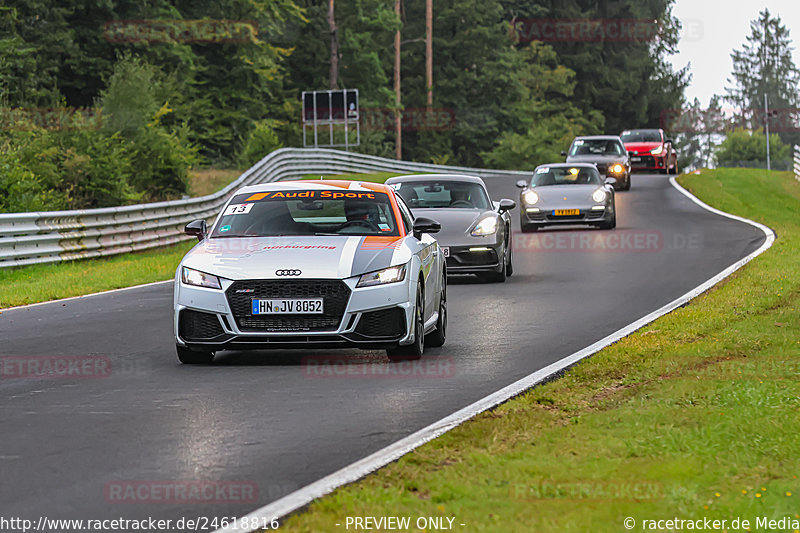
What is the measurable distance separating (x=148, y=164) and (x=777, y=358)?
26.3 meters

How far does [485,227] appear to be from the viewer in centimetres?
1905

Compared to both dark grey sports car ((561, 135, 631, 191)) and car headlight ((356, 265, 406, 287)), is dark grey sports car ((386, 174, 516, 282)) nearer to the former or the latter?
car headlight ((356, 265, 406, 287))

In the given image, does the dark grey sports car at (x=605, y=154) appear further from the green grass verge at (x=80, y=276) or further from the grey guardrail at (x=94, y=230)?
the green grass verge at (x=80, y=276)

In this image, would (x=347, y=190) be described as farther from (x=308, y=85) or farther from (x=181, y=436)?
(x=308, y=85)

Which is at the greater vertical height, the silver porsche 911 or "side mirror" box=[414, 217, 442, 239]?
"side mirror" box=[414, 217, 442, 239]

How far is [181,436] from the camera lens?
7770mm

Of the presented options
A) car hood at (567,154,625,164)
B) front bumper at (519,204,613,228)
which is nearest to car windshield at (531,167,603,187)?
front bumper at (519,204,613,228)

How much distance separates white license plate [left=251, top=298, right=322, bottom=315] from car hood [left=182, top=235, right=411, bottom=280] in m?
0.19

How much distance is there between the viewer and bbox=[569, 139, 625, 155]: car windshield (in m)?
42.4

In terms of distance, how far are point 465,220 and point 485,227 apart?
1.09 feet

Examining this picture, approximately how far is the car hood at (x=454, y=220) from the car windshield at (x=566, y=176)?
10.5m

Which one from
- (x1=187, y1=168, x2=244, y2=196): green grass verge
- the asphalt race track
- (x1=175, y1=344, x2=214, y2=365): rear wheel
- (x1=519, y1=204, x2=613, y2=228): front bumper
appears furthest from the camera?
(x1=187, y1=168, x2=244, y2=196): green grass verge

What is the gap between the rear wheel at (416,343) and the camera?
11023 millimetres

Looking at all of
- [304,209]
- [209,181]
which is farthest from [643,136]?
[304,209]
